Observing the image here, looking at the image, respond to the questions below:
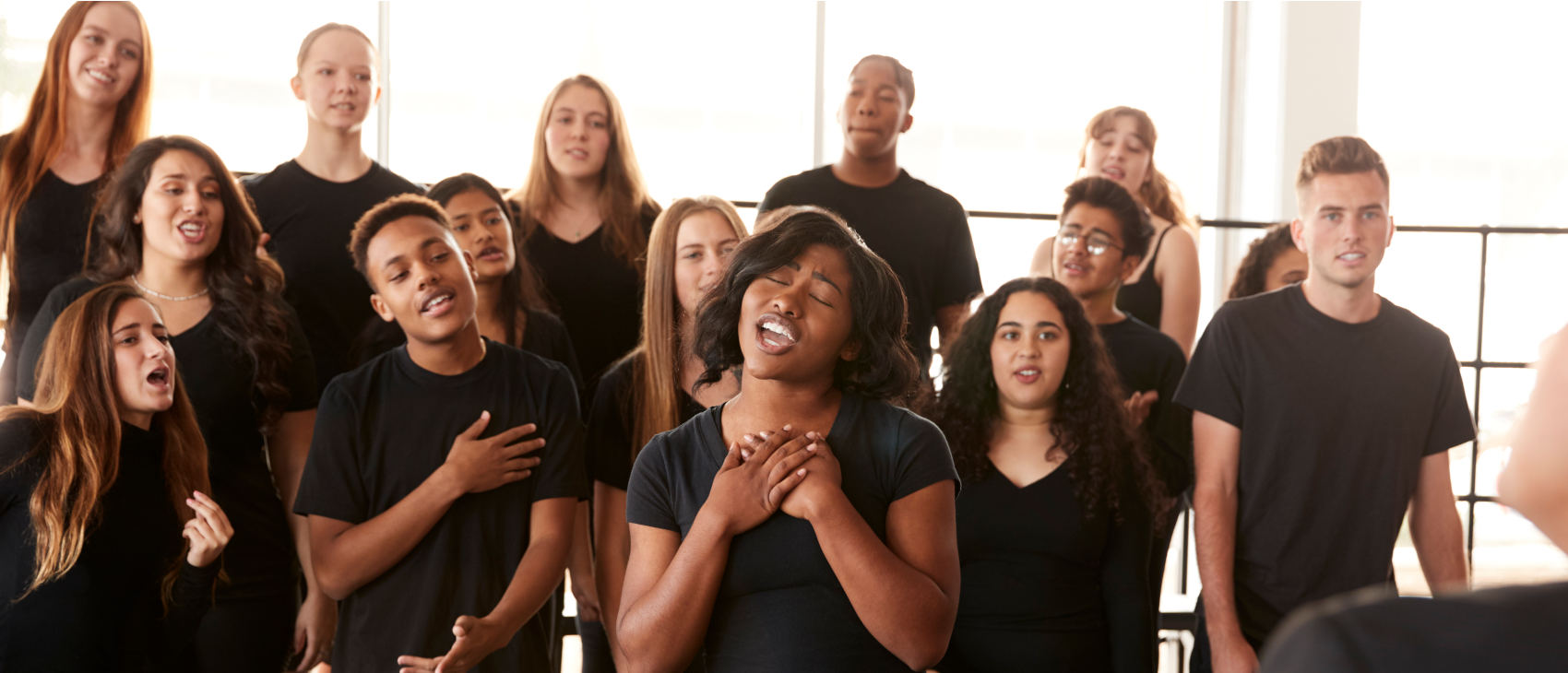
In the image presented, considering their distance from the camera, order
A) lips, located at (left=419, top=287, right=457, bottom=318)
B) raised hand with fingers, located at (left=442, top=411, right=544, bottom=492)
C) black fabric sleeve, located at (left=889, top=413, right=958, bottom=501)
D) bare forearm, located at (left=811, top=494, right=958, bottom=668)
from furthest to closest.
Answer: lips, located at (left=419, top=287, right=457, bottom=318), raised hand with fingers, located at (left=442, top=411, right=544, bottom=492), black fabric sleeve, located at (left=889, top=413, right=958, bottom=501), bare forearm, located at (left=811, top=494, right=958, bottom=668)

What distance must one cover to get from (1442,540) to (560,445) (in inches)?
72.0

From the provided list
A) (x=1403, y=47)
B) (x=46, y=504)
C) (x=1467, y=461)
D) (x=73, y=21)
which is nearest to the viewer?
(x=46, y=504)

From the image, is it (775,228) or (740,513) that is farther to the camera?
(775,228)

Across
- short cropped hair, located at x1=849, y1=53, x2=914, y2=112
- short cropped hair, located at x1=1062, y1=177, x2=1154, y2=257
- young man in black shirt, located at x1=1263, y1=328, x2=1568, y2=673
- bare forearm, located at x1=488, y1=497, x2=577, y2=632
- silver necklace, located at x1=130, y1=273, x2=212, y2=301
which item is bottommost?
bare forearm, located at x1=488, y1=497, x2=577, y2=632

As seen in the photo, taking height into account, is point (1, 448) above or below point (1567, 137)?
below

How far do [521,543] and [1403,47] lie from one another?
4880mm

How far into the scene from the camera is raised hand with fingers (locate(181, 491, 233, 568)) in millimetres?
2203

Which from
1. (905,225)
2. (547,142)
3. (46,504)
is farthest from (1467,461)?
(46,504)

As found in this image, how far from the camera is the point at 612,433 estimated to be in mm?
2525

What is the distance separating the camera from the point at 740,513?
1523mm

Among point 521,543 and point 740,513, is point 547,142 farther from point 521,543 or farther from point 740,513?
point 740,513

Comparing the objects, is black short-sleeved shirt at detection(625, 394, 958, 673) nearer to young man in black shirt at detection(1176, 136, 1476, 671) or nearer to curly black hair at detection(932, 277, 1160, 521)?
curly black hair at detection(932, 277, 1160, 521)

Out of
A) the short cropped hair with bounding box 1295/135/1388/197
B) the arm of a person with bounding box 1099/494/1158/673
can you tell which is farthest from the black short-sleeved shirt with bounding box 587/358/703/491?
the short cropped hair with bounding box 1295/135/1388/197

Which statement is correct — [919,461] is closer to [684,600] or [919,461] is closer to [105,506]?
[684,600]
